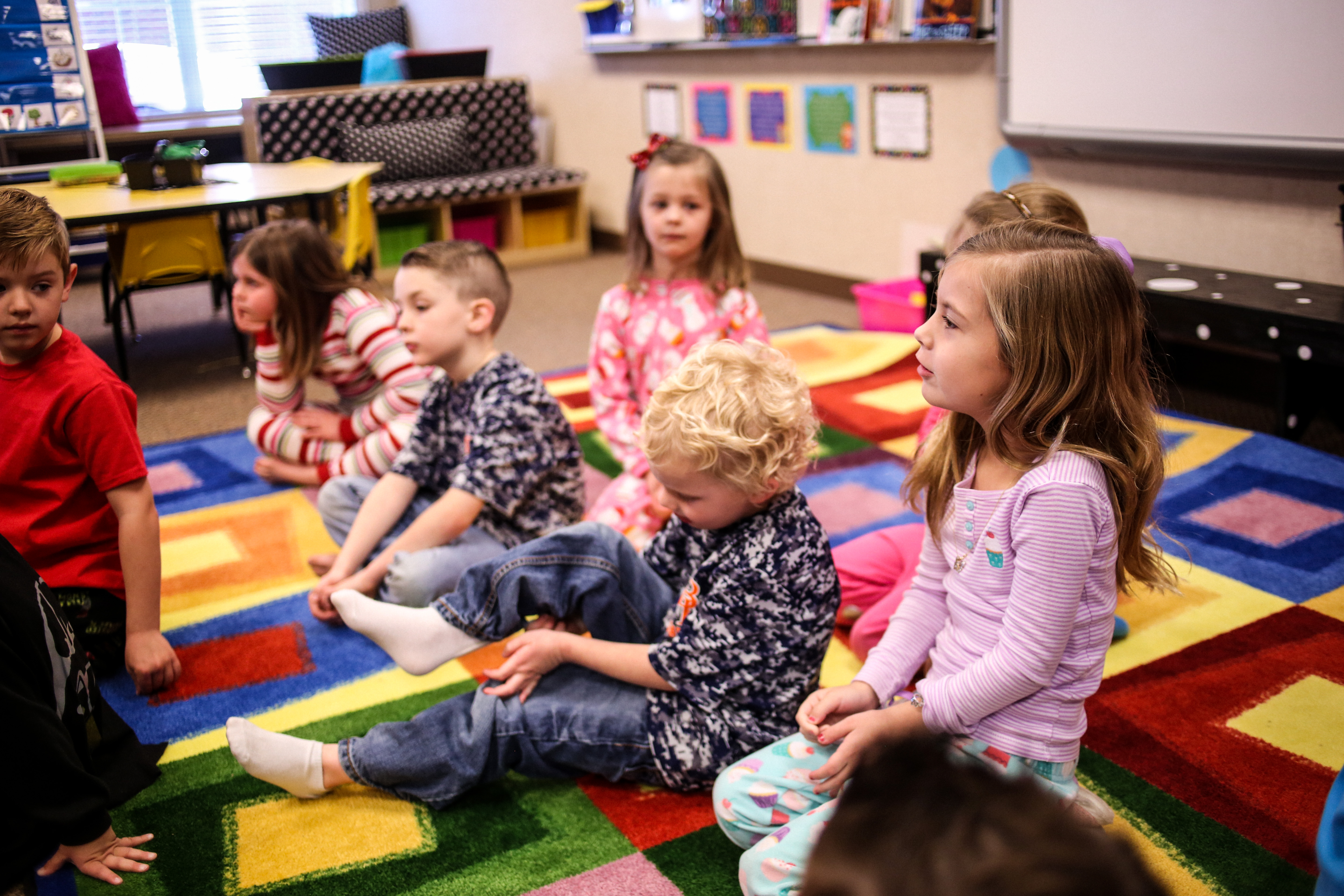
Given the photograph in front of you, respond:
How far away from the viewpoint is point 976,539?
3.71 ft

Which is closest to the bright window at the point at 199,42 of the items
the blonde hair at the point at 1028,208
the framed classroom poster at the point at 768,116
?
the framed classroom poster at the point at 768,116

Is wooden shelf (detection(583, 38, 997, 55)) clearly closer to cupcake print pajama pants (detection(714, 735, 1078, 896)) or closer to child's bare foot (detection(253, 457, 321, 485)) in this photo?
child's bare foot (detection(253, 457, 321, 485))

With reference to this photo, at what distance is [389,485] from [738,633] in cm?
86

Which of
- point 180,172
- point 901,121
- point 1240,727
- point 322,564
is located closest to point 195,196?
point 180,172

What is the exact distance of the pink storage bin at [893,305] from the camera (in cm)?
338

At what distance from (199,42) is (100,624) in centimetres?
656

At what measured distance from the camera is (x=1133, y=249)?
3074 mm

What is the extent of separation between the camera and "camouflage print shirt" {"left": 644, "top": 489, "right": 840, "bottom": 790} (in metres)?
1.22

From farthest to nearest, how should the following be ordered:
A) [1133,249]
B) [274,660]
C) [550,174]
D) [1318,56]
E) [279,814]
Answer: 1. [550,174]
2. [1133,249]
3. [1318,56]
4. [274,660]
5. [279,814]

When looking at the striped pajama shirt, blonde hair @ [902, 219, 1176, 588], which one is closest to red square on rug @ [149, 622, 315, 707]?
the striped pajama shirt

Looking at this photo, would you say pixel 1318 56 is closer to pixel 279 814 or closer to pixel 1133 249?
pixel 1133 249

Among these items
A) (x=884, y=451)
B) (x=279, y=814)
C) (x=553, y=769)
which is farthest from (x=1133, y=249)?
(x=279, y=814)

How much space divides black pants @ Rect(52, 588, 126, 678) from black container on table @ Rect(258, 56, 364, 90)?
408cm

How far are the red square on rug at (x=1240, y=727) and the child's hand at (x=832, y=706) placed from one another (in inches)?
17.2
